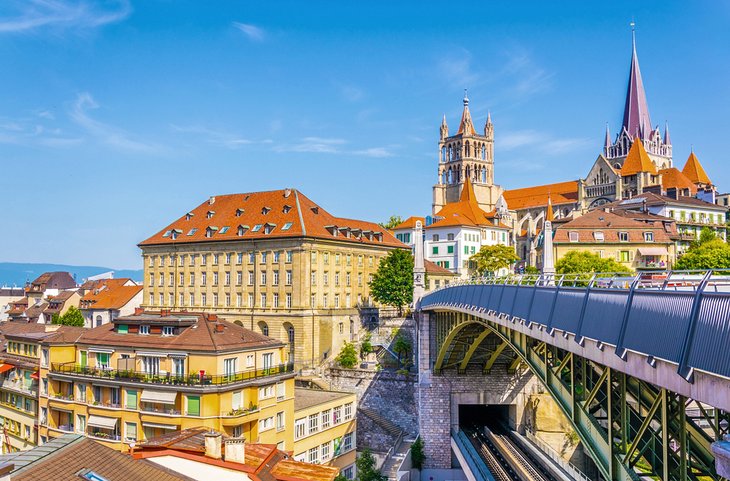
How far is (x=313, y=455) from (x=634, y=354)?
3666cm

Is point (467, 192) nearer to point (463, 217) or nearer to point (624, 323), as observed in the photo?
point (463, 217)

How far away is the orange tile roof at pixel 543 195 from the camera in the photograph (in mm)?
143875

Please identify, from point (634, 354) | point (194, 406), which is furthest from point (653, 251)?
point (634, 354)

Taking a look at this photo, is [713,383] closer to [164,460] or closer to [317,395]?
[164,460]

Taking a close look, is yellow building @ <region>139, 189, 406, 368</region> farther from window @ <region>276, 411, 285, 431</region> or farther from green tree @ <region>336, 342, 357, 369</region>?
window @ <region>276, 411, 285, 431</region>

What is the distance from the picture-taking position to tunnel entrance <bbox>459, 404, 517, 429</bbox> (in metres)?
54.6

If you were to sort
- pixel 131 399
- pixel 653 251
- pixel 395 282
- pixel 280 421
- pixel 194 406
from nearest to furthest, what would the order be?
1. pixel 194 406
2. pixel 131 399
3. pixel 280 421
4. pixel 395 282
5. pixel 653 251

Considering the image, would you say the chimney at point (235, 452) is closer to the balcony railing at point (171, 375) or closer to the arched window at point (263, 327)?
the balcony railing at point (171, 375)

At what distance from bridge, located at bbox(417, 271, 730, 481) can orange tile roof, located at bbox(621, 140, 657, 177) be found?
4184 inches

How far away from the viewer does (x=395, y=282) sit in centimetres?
7762

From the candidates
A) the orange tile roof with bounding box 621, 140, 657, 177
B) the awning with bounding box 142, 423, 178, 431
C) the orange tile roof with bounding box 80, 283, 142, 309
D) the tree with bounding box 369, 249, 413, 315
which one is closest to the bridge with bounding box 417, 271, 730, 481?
the awning with bounding box 142, 423, 178, 431

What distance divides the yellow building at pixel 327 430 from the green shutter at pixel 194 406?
7.54 metres

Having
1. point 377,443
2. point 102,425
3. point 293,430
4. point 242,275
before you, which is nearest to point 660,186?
point 242,275

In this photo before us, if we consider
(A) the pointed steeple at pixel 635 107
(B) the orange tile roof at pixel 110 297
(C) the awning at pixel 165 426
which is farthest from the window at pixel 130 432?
(A) the pointed steeple at pixel 635 107
